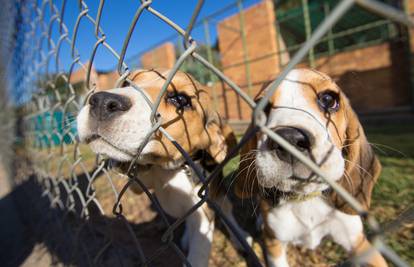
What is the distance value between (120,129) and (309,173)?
2.68 ft

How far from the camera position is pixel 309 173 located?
109cm

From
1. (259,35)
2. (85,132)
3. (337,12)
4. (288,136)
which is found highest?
(259,35)

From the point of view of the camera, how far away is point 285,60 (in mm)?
10531

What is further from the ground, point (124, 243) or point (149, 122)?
point (149, 122)

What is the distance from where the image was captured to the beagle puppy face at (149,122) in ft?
Answer: 4.38

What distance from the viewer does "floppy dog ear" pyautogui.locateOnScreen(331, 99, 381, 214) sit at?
1.60m

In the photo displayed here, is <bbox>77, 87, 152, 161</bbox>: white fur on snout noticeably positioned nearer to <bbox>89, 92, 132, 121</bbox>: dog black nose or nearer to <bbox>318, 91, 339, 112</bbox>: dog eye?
<bbox>89, 92, 132, 121</bbox>: dog black nose

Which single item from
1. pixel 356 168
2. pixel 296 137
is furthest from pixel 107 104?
pixel 356 168

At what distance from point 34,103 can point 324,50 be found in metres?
9.41

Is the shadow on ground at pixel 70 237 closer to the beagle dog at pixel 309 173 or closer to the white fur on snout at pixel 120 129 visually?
the white fur on snout at pixel 120 129

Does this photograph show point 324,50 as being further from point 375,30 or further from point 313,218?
point 313,218

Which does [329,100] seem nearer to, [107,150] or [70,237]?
[107,150]

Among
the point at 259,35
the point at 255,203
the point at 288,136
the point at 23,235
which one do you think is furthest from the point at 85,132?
the point at 259,35

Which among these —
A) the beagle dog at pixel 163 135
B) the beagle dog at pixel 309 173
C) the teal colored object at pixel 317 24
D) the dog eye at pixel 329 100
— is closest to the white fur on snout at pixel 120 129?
the beagle dog at pixel 163 135
